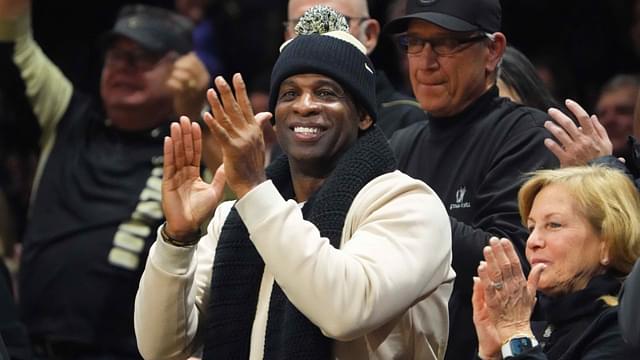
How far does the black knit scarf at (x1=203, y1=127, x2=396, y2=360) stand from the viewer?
402 centimetres

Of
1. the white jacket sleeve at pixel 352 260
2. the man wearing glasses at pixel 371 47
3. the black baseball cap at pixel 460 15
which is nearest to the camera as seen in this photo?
the white jacket sleeve at pixel 352 260

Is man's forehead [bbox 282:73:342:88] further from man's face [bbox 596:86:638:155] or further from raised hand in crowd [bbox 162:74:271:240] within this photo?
man's face [bbox 596:86:638:155]

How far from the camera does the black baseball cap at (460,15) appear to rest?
5043 mm

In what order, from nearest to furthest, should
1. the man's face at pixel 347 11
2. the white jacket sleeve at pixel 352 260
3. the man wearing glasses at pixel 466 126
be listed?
1. the white jacket sleeve at pixel 352 260
2. the man wearing glasses at pixel 466 126
3. the man's face at pixel 347 11

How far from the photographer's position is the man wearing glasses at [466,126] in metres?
4.88

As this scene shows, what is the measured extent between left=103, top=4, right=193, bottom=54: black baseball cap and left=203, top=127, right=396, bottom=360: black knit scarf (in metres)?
2.60

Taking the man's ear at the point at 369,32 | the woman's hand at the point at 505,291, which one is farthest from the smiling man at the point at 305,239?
the man's ear at the point at 369,32

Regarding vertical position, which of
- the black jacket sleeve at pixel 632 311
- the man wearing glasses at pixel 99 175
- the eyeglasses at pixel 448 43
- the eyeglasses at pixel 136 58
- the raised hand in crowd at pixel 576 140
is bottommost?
the man wearing glasses at pixel 99 175

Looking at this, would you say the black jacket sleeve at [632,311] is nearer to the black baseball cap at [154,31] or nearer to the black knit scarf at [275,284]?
the black knit scarf at [275,284]

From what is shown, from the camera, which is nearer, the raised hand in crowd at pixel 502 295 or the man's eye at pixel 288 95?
the raised hand in crowd at pixel 502 295

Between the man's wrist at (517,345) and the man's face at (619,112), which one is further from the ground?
the man's wrist at (517,345)

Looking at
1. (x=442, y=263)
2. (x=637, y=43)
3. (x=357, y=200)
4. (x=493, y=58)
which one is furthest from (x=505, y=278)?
(x=637, y=43)

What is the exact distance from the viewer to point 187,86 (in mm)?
6359

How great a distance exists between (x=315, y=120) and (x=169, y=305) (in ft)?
2.04
